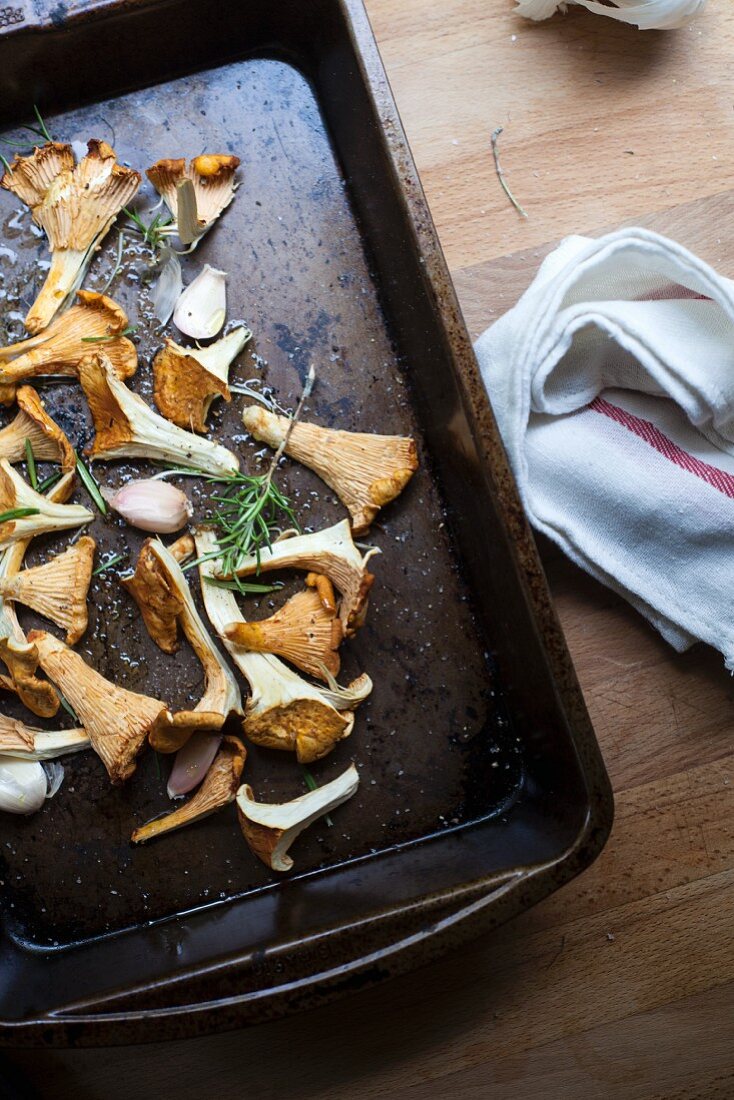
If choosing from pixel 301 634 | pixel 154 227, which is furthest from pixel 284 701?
pixel 154 227

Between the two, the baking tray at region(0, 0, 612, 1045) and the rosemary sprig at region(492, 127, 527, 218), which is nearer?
the baking tray at region(0, 0, 612, 1045)

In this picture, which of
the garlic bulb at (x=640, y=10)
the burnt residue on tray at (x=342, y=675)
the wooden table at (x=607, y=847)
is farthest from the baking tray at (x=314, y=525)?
the garlic bulb at (x=640, y=10)

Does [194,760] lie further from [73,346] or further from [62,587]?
[73,346]

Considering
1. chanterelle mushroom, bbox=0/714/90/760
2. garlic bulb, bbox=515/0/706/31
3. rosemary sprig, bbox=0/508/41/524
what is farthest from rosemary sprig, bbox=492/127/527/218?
chanterelle mushroom, bbox=0/714/90/760

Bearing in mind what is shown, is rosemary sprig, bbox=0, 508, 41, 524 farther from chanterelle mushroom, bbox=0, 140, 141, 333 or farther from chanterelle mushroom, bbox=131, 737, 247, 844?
chanterelle mushroom, bbox=131, 737, 247, 844

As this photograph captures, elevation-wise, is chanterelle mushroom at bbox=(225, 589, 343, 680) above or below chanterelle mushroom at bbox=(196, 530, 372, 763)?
above

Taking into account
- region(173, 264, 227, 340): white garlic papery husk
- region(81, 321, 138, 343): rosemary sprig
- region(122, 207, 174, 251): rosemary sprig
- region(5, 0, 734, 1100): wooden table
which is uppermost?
region(122, 207, 174, 251): rosemary sprig
